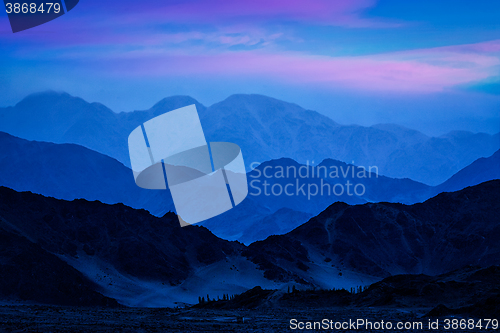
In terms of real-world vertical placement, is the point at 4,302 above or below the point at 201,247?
below

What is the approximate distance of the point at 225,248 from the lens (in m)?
107

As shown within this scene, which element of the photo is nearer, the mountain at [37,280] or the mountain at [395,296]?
the mountain at [395,296]

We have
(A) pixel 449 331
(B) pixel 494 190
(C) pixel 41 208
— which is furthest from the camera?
(B) pixel 494 190

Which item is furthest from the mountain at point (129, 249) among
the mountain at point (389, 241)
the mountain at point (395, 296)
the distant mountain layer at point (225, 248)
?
the mountain at point (395, 296)

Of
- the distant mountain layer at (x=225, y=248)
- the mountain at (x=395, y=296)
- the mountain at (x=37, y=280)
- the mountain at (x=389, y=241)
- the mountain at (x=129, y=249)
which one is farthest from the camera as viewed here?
the mountain at (x=389, y=241)

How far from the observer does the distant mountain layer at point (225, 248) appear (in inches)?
3291

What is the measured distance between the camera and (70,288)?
69375 mm

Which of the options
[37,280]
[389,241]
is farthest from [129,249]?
[389,241]

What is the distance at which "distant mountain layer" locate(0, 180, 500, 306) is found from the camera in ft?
274

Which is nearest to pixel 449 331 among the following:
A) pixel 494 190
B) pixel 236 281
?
pixel 236 281

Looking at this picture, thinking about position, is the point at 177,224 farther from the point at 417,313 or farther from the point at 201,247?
the point at 417,313

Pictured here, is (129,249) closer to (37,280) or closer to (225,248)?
(225,248)

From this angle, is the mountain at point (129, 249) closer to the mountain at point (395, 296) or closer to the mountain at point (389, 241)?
the mountain at point (389, 241)

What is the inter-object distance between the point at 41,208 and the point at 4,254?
2588 centimetres
